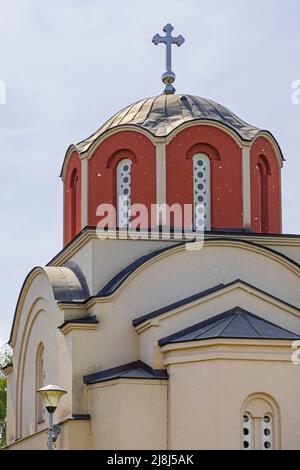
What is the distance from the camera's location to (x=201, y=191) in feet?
76.3

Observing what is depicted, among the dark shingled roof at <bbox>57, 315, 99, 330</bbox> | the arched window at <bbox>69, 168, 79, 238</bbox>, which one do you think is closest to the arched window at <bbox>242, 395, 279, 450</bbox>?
the dark shingled roof at <bbox>57, 315, 99, 330</bbox>

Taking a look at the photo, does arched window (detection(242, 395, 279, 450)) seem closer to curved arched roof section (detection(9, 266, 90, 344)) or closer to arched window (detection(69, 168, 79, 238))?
curved arched roof section (detection(9, 266, 90, 344))

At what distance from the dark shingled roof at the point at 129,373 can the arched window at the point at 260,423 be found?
168 centimetres

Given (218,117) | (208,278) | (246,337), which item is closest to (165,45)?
(218,117)

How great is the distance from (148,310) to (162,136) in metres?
3.82

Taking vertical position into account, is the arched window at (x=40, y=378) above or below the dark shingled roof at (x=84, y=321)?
below

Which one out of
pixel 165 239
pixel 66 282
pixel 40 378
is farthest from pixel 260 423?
pixel 40 378

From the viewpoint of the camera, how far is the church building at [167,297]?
1947 centimetres

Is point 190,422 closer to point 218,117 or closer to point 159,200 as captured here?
point 159,200

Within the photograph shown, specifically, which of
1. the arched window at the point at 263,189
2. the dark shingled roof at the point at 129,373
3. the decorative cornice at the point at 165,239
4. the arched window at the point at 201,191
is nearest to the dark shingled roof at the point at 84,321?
the dark shingled roof at the point at 129,373

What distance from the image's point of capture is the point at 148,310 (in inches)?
851

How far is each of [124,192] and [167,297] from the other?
108 inches

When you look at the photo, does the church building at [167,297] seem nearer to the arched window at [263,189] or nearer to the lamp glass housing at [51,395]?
the arched window at [263,189]
